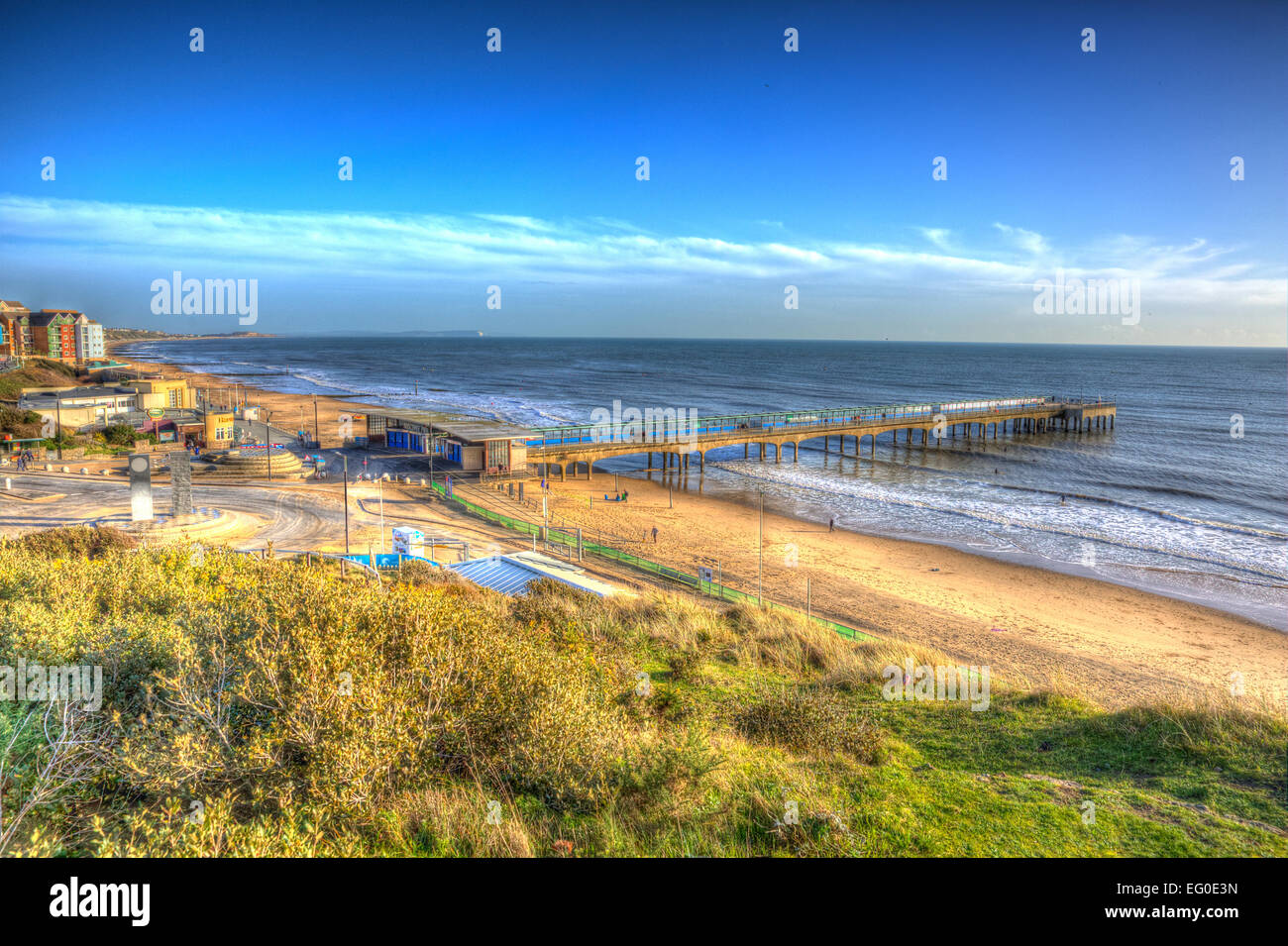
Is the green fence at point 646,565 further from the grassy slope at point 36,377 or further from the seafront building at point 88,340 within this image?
the seafront building at point 88,340

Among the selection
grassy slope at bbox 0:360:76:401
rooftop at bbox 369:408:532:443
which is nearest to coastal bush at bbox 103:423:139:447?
rooftop at bbox 369:408:532:443

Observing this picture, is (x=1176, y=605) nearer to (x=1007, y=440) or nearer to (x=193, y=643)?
(x=193, y=643)

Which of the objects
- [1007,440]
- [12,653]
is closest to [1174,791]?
[12,653]

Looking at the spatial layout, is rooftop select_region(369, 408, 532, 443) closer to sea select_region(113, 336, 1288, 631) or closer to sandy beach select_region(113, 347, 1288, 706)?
sandy beach select_region(113, 347, 1288, 706)

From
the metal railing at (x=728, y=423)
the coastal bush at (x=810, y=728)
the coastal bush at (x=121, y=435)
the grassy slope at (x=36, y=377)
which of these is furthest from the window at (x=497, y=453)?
the grassy slope at (x=36, y=377)

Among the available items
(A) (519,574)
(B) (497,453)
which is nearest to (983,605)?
(A) (519,574)

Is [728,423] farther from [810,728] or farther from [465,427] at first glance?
[810,728]
